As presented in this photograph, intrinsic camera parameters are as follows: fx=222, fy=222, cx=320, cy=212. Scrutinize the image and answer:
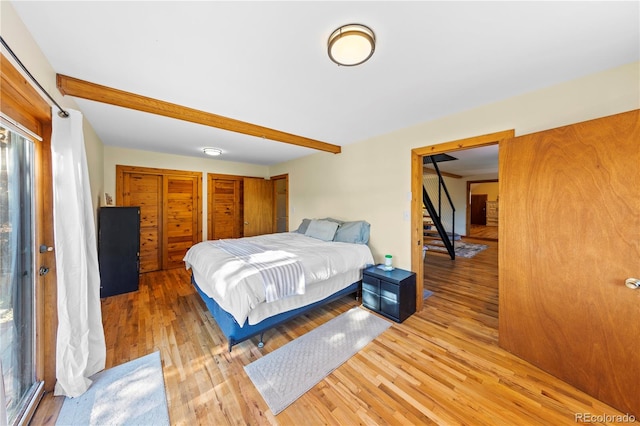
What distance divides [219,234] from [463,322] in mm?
4784

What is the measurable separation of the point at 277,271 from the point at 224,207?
3622mm

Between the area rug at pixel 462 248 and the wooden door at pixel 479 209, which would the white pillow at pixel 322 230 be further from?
the wooden door at pixel 479 209

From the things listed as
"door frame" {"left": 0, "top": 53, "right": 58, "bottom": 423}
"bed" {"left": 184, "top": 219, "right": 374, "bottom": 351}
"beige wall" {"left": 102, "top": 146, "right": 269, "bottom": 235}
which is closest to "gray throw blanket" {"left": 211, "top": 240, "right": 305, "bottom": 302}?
"bed" {"left": 184, "top": 219, "right": 374, "bottom": 351}

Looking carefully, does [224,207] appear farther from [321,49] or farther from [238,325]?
[321,49]

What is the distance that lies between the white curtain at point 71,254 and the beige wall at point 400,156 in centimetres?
307

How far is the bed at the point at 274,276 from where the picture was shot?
6.47 feet

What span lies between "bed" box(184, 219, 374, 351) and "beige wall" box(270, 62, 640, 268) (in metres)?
0.42

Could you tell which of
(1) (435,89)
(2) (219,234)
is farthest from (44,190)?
(2) (219,234)

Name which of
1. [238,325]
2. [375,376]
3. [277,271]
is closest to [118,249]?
[238,325]

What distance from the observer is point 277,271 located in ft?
7.00

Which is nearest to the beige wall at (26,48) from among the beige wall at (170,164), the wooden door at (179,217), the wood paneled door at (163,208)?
the beige wall at (170,164)

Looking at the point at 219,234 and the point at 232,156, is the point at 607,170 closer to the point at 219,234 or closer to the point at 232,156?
the point at 232,156

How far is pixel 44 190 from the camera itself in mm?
1551

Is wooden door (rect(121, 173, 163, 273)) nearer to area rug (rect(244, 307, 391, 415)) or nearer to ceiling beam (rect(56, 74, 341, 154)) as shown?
ceiling beam (rect(56, 74, 341, 154))
